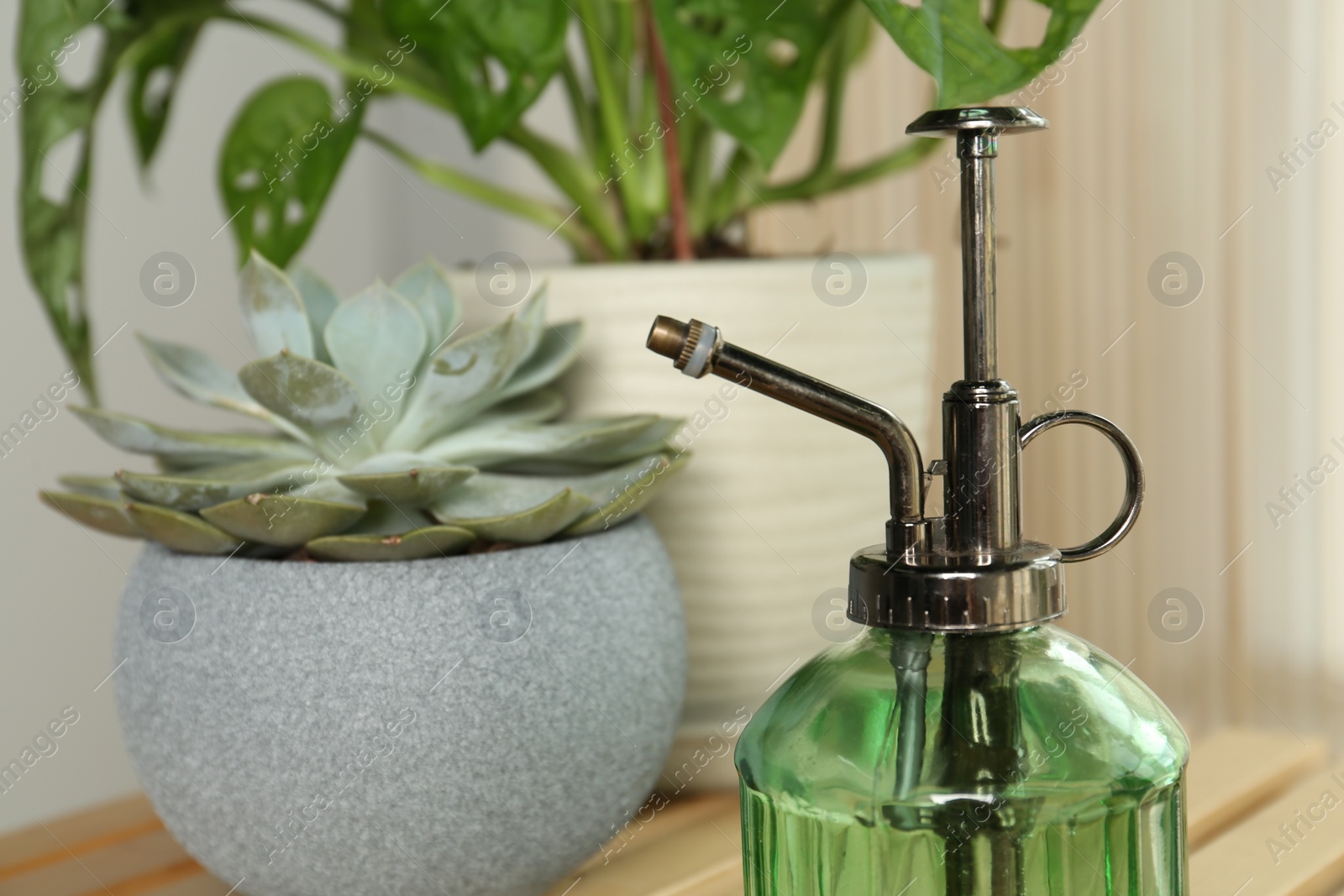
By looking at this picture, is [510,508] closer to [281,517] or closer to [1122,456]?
[281,517]

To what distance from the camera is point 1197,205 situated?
2.45ft

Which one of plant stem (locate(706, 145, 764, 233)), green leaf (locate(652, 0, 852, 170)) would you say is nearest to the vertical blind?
plant stem (locate(706, 145, 764, 233))

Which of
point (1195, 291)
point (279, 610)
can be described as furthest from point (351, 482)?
point (1195, 291)

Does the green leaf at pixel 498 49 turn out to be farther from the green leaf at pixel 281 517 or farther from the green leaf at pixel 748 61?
the green leaf at pixel 281 517

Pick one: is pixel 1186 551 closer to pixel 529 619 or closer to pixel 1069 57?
pixel 1069 57

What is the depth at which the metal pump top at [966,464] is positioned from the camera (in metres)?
0.33

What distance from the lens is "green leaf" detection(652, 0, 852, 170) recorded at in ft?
1.55

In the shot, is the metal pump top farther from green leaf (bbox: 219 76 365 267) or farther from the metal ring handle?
green leaf (bbox: 219 76 365 267)

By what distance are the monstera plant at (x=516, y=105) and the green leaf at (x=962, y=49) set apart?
115 mm

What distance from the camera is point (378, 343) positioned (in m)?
0.46

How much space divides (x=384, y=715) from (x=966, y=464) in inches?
7.6

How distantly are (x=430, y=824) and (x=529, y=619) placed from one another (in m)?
0.07

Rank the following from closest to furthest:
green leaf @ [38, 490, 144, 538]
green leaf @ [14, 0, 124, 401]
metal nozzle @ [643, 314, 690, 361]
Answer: metal nozzle @ [643, 314, 690, 361] → green leaf @ [38, 490, 144, 538] → green leaf @ [14, 0, 124, 401]

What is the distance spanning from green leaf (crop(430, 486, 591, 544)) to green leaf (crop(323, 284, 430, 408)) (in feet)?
0.15
